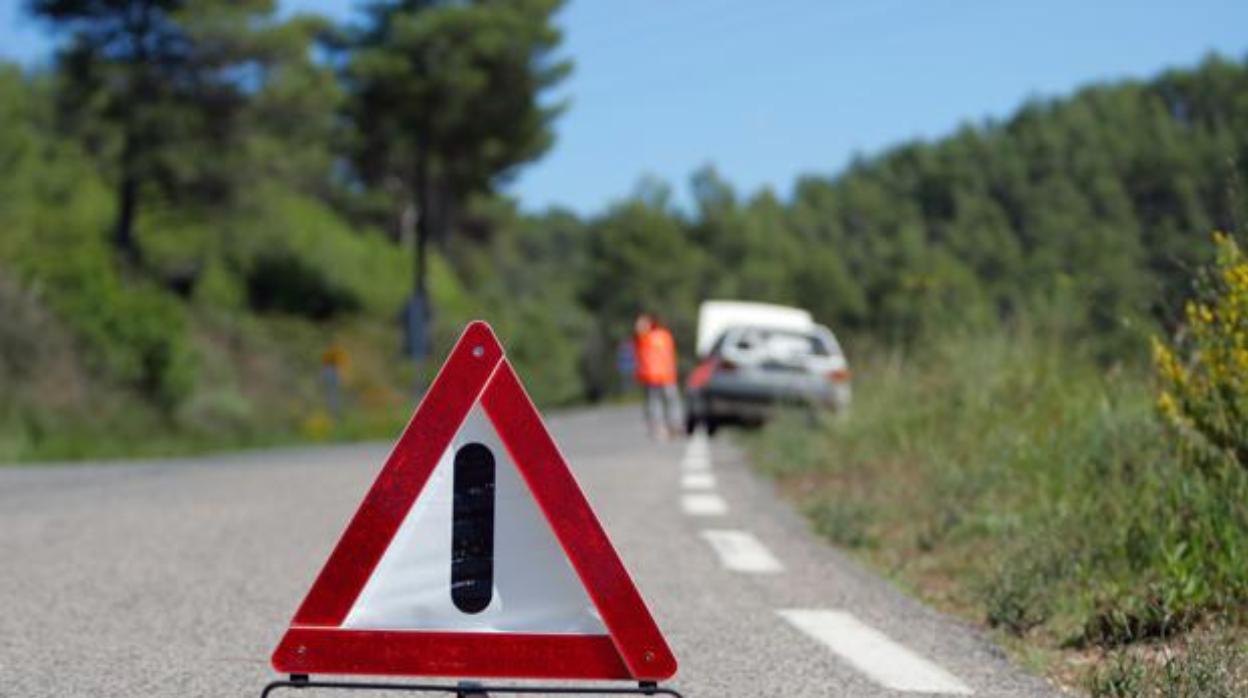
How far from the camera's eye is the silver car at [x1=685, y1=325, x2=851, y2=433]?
23469 mm

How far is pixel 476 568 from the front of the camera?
14.1 ft

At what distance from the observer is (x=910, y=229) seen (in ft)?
153

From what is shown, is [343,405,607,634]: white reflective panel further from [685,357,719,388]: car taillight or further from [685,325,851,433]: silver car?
[685,357,719,388]: car taillight

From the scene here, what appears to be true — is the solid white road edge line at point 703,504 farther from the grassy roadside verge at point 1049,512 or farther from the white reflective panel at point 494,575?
the white reflective panel at point 494,575

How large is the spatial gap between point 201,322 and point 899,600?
42.3m

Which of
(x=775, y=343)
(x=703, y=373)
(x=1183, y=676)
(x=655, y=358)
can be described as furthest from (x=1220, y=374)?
(x=655, y=358)

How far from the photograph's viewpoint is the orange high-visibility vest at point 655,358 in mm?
25781

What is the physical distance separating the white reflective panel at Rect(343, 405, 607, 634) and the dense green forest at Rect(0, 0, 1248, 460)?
13.7 ft

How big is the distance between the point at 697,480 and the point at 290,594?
312 inches

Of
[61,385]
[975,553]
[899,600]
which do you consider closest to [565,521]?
[899,600]

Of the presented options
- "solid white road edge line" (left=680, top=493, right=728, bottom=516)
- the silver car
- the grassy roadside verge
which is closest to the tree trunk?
the silver car

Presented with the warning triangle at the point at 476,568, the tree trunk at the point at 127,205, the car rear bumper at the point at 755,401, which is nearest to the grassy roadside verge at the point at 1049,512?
the warning triangle at the point at 476,568

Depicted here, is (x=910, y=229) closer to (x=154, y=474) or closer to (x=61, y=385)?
(x=61, y=385)

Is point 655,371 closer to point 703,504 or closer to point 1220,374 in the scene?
point 703,504
